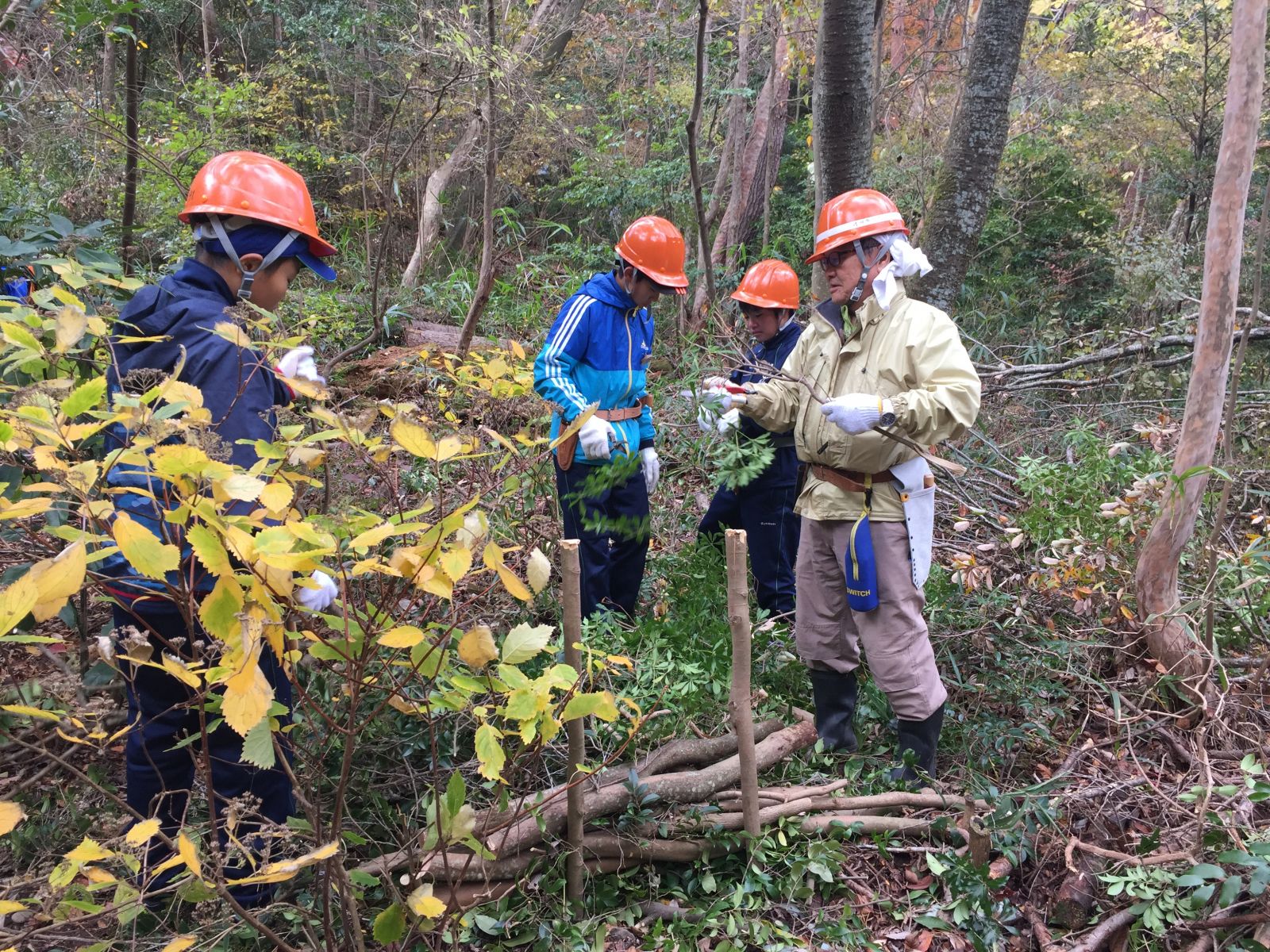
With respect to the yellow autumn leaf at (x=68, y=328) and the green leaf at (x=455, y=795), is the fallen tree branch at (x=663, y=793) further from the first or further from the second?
the yellow autumn leaf at (x=68, y=328)

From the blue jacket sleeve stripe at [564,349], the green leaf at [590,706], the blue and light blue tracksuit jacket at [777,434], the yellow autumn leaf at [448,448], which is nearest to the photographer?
the yellow autumn leaf at [448,448]

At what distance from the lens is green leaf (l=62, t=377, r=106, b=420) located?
118cm

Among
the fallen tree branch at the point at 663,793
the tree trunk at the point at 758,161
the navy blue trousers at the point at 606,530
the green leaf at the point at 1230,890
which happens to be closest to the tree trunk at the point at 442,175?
the tree trunk at the point at 758,161

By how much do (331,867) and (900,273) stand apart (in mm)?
2491

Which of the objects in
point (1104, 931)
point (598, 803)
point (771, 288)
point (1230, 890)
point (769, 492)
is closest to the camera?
point (1230, 890)

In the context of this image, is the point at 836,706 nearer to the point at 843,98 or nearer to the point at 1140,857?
the point at 1140,857

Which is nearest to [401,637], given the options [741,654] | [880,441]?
[741,654]

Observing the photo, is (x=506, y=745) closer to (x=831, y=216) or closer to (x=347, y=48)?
(x=831, y=216)

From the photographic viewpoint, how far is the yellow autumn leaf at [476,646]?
1429 millimetres

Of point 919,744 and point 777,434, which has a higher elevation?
point 777,434

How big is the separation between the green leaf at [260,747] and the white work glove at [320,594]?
1.02 ft

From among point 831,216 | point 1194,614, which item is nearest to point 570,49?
point 831,216

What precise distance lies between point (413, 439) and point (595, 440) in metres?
2.10

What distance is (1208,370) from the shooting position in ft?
9.51
